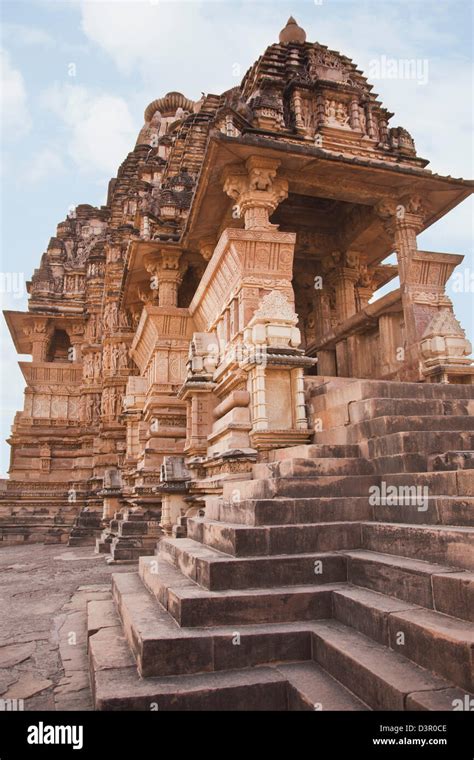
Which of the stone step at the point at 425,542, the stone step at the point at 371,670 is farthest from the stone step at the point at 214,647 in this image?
the stone step at the point at 425,542

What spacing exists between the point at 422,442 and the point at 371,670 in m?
2.11

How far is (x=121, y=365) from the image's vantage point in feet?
54.2

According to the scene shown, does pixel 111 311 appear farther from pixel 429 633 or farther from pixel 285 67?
pixel 429 633

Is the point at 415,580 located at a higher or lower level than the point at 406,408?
lower

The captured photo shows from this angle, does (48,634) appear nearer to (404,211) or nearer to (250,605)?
(250,605)

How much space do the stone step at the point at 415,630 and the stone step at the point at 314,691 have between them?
1.02 ft

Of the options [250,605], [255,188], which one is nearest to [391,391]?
[250,605]

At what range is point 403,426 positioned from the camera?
4488 mm

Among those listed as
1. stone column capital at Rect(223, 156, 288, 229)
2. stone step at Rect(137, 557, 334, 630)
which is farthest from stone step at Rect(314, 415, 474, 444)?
stone column capital at Rect(223, 156, 288, 229)

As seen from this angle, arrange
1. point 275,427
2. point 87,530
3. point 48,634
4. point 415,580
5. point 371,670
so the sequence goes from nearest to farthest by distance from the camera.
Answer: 1. point 371,670
2. point 415,580
3. point 48,634
4. point 275,427
5. point 87,530

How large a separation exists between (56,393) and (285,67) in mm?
14501

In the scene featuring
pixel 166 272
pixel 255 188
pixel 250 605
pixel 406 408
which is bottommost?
pixel 250 605
